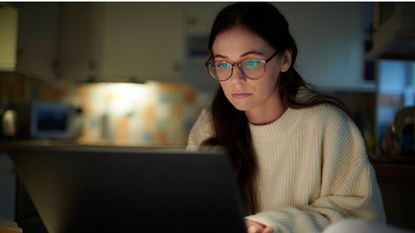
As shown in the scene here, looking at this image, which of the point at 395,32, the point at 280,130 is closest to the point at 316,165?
the point at 280,130

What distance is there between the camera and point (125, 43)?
134 inches

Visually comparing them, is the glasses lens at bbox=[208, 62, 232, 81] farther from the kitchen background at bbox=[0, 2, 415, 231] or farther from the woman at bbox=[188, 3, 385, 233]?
the kitchen background at bbox=[0, 2, 415, 231]

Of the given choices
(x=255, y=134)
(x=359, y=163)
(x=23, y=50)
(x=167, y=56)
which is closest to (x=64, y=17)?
(x=23, y=50)

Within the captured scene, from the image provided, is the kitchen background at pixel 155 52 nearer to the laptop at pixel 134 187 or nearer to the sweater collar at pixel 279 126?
the sweater collar at pixel 279 126

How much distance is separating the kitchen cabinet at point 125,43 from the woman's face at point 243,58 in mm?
2374

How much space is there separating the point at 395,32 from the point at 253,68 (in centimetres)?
74

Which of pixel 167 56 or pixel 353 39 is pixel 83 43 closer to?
pixel 167 56

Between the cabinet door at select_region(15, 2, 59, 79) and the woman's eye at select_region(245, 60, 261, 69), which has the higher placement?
the cabinet door at select_region(15, 2, 59, 79)

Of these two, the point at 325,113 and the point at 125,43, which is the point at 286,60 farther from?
the point at 125,43

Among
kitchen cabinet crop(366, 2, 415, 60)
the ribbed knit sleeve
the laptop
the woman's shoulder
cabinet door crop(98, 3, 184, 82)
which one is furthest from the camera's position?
cabinet door crop(98, 3, 184, 82)

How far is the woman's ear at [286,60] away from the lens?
105cm

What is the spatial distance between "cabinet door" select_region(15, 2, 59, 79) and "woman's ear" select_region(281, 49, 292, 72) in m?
2.63

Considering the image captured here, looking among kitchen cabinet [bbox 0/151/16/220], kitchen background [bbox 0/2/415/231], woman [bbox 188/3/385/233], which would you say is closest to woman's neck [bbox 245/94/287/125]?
woman [bbox 188/3/385/233]

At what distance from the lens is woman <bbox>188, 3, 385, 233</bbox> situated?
3.06 feet
